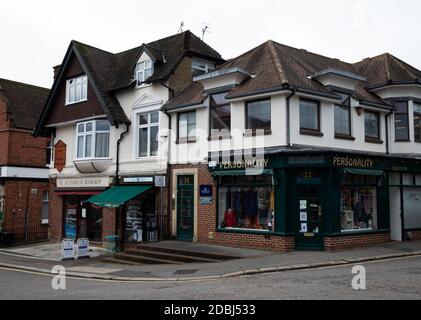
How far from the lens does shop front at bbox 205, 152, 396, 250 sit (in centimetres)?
1641

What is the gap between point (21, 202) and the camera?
2858 cm

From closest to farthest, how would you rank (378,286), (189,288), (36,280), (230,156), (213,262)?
(378,286) → (189,288) → (36,280) → (213,262) → (230,156)

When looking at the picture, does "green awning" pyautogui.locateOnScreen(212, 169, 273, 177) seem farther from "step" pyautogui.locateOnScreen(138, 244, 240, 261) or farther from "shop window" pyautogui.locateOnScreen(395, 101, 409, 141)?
"shop window" pyautogui.locateOnScreen(395, 101, 409, 141)

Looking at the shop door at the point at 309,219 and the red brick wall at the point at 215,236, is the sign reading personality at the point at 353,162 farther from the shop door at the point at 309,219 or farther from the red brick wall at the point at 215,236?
the red brick wall at the point at 215,236

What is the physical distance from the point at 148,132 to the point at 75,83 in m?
A: 5.80

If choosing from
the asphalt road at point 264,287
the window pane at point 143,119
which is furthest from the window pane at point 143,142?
the asphalt road at point 264,287

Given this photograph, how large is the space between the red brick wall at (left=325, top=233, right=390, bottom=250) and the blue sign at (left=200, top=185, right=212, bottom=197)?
504 centimetres

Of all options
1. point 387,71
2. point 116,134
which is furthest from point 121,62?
point 387,71

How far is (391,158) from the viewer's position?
61.6 feet

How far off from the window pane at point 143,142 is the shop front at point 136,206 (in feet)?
4.01

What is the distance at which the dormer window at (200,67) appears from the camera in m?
22.3

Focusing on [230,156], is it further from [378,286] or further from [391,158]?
[378,286]
